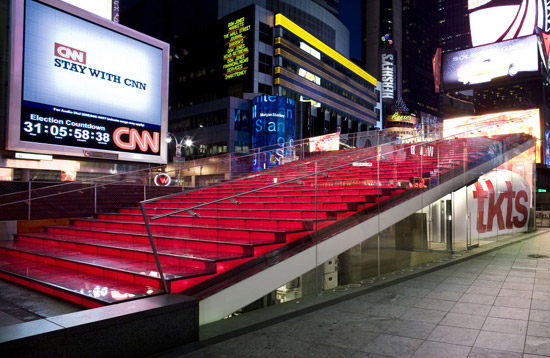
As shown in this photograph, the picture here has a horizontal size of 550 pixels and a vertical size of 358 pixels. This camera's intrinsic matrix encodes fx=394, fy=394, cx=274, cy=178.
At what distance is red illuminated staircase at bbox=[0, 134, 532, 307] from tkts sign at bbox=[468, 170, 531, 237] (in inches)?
88.9

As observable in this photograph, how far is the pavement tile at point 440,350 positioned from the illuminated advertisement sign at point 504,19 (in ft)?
94.4

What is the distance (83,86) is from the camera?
42.5 feet

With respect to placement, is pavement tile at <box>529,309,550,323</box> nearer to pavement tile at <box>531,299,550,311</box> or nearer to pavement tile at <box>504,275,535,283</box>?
pavement tile at <box>531,299,550,311</box>

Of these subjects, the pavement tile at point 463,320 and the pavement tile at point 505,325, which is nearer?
the pavement tile at point 505,325

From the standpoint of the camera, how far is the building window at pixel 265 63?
48.8 meters

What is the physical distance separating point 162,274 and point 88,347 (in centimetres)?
134

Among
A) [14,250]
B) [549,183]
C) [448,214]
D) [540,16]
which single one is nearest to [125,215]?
[14,250]

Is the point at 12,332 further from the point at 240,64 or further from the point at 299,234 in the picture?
the point at 240,64

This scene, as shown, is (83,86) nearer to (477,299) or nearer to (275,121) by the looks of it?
(477,299)

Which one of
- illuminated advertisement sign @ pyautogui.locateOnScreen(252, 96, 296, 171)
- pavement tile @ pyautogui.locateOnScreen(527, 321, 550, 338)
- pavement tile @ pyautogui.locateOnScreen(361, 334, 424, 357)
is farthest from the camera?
illuminated advertisement sign @ pyautogui.locateOnScreen(252, 96, 296, 171)

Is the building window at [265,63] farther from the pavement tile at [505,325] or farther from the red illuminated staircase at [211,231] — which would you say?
the pavement tile at [505,325]

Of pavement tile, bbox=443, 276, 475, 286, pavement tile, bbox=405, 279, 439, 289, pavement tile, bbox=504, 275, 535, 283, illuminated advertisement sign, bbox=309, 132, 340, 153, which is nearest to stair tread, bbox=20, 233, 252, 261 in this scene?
pavement tile, bbox=405, 279, 439, 289

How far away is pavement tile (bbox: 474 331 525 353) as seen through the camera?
3.96 meters

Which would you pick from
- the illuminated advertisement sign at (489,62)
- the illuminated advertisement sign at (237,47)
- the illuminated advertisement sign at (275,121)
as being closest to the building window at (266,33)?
the illuminated advertisement sign at (237,47)
